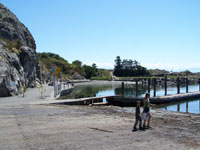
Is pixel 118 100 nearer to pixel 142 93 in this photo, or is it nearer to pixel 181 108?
pixel 181 108

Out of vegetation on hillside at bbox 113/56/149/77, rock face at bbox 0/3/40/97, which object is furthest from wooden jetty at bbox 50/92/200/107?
vegetation on hillside at bbox 113/56/149/77

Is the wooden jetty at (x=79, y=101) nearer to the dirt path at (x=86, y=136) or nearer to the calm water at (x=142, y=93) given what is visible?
the calm water at (x=142, y=93)

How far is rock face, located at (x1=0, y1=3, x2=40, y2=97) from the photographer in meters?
26.5

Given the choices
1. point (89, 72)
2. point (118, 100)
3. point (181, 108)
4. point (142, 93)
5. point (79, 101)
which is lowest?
point (181, 108)

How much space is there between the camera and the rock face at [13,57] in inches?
1043

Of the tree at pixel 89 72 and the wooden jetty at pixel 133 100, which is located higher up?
the tree at pixel 89 72

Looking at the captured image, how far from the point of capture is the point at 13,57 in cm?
3222

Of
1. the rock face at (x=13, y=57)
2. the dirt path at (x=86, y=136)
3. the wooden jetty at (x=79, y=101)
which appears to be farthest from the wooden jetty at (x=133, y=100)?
the dirt path at (x=86, y=136)

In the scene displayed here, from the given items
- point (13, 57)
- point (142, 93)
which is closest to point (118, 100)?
point (13, 57)

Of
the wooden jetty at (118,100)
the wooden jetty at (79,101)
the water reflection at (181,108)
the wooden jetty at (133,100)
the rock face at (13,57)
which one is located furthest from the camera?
the wooden jetty at (133,100)

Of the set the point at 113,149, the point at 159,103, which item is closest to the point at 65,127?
the point at 113,149

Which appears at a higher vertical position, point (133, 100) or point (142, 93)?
point (133, 100)

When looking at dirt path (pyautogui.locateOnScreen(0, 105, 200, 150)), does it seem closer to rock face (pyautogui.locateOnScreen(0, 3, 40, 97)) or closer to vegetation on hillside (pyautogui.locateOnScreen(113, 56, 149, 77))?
rock face (pyautogui.locateOnScreen(0, 3, 40, 97))

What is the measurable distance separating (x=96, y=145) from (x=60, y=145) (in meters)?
1.46
